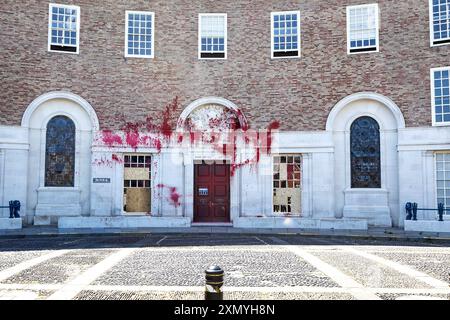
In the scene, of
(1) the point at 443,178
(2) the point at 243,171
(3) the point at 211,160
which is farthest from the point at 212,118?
(1) the point at 443,178

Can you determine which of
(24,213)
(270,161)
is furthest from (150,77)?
(24,213)

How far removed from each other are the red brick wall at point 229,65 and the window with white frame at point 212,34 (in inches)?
10.9

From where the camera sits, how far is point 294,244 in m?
14.5

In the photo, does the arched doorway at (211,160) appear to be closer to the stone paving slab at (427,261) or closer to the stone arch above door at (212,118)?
the stone arch above door at (212,118)

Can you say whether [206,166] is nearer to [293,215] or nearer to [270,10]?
[293,215]

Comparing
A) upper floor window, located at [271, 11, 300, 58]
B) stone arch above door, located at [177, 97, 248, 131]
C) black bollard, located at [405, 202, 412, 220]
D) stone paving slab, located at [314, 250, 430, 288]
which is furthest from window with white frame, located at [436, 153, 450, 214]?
stone paving slab, located at [314, 250, 430, 288]

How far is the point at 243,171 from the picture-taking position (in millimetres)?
20984

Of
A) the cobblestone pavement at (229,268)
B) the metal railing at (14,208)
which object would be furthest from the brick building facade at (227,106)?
the cobblestone pavement at (229,268)

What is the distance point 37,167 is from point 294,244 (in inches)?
488

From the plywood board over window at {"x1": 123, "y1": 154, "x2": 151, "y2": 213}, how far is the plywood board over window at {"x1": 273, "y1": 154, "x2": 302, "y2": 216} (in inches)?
235

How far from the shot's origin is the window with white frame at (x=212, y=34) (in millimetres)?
21547

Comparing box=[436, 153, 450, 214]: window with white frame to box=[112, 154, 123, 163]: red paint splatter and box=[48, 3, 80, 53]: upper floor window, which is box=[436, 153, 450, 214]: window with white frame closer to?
box=[112, 154, 123, 163]: red paint splatter

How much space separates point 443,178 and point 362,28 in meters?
7.59

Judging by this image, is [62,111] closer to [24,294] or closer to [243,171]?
[243,171]
